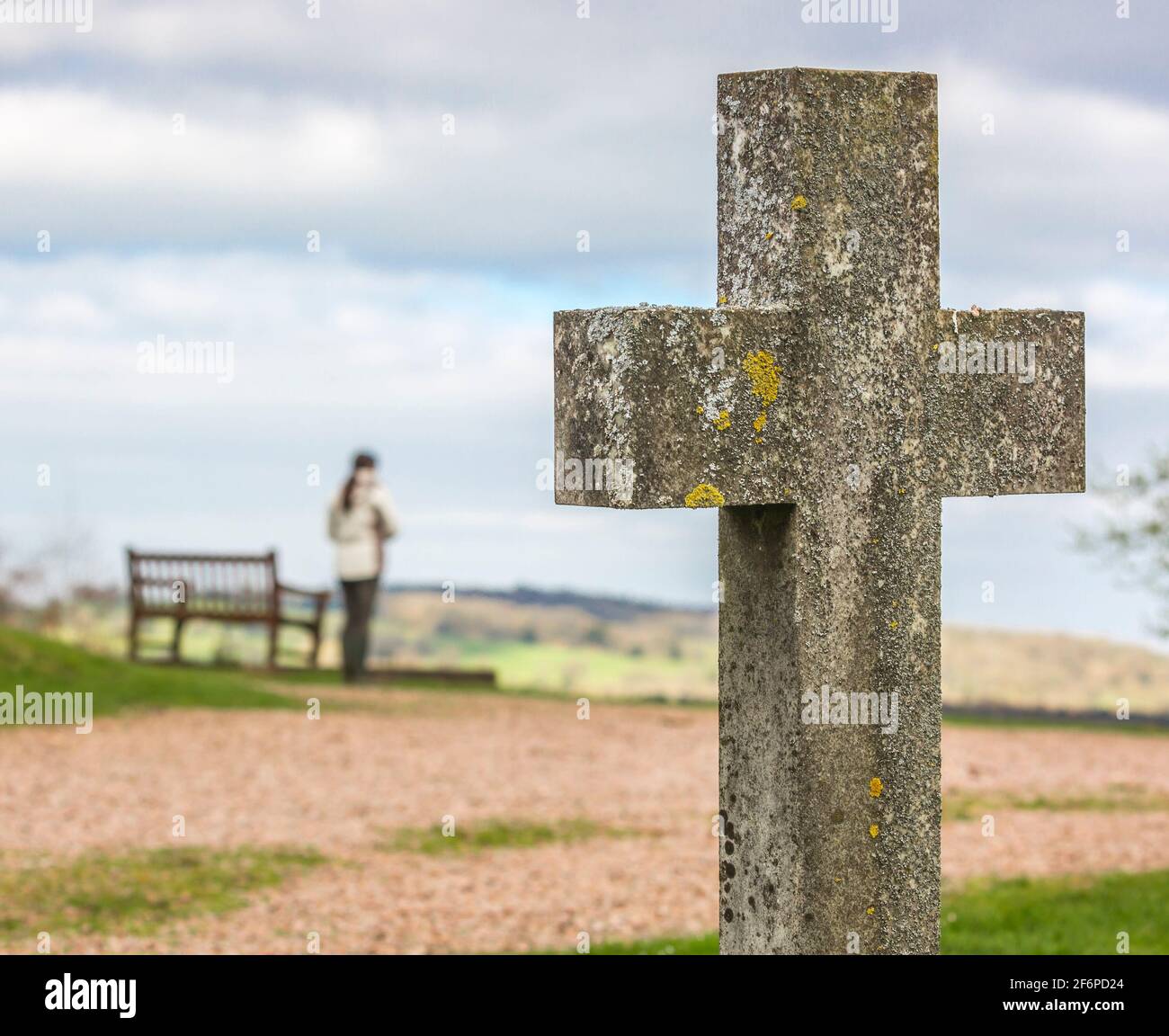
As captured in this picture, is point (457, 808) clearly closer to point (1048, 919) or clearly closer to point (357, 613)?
point (1048, 919)

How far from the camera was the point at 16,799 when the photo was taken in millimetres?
11398

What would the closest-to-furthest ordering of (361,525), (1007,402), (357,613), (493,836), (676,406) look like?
(676,406)
(1007,402)
(493,836)
(361,525)
(357,613)

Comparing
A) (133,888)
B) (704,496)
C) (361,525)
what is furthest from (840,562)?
(361,525)

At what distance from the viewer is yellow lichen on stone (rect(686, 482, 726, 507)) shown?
3.72 metres

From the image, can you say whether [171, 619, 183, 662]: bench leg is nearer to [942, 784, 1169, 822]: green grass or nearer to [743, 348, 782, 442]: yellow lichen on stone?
[942, 784, 1169, 822]: green grass

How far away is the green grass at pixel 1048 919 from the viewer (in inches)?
301

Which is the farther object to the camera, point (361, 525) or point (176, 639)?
point (176, 639)

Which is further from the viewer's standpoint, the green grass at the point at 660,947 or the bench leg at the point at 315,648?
the bench leg at the point at 315,648

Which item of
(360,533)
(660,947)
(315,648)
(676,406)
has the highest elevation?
(676,406)

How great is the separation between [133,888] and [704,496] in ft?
21.4

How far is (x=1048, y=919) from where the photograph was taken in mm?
8461

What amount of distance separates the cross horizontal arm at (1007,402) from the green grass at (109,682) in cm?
1285

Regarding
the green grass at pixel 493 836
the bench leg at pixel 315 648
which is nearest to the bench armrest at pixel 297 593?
the bench leg at pixel 315 648

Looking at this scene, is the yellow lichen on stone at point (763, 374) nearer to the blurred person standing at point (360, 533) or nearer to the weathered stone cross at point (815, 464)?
the weathered stone cross at point (815, 464)
